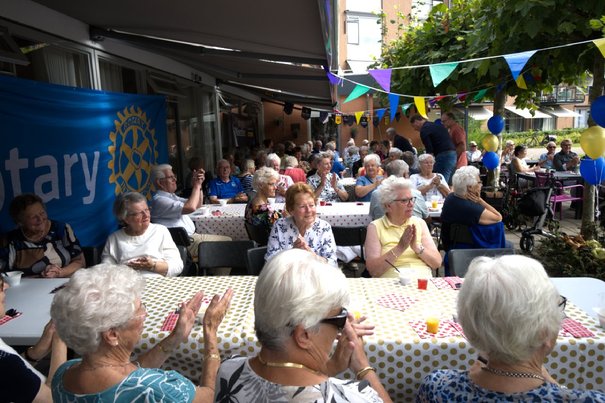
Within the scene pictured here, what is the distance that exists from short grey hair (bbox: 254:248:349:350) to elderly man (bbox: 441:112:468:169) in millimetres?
7591

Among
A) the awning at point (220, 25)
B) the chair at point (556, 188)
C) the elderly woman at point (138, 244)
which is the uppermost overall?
the awning at point (220, 25)

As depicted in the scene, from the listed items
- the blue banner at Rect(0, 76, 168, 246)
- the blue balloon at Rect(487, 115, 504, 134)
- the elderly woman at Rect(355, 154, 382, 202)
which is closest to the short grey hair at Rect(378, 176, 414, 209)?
the elderly woman at Rect(355, 154, 382, 202)

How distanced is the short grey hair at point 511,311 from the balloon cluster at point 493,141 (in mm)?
6100

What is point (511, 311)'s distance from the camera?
1.38 meters

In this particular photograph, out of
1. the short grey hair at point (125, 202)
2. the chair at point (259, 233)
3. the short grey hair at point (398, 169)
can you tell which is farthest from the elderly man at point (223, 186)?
the short grey hair at point (125, 202)

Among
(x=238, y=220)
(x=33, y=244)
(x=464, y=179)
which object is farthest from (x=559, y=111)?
(x=33, y=244)

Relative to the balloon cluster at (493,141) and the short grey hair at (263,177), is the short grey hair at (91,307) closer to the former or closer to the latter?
the short grey hair at (263,177)

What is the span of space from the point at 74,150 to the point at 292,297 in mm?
4108

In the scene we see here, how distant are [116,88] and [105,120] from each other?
1.11 m

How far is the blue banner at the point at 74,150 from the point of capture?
3.75 metres

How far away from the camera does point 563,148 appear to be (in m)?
10.0

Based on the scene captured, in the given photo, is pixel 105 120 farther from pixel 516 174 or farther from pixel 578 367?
pixel 516 174

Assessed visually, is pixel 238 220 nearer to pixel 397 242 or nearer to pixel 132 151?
pixel 132 151

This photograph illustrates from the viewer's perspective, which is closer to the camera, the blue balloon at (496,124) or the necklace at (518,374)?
the necklace at (518,374)
